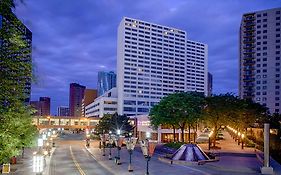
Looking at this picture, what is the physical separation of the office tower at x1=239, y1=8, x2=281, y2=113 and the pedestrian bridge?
74.7m

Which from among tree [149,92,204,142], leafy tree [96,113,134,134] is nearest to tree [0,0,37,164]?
tree [149,92,204,142]

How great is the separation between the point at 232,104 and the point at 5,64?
2511 inches

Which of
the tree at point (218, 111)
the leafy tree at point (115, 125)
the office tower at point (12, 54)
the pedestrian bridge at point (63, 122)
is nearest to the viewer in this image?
the office tower at point (12, 54)

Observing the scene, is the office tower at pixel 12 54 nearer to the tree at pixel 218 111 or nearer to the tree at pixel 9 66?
the tree at pixel 9 66

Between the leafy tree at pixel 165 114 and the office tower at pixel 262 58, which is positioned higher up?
the office tower at pixel 262 58

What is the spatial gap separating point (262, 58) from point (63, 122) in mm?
94545

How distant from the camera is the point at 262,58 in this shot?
166 meters

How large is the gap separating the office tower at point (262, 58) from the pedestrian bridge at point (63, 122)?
74746 mm

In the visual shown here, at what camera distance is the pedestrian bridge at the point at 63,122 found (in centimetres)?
14575

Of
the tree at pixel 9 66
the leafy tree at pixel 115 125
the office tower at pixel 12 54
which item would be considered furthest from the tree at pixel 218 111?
the office tower at pixel 12 54

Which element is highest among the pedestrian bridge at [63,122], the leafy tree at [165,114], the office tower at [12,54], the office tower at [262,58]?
the office tower at [262,58]

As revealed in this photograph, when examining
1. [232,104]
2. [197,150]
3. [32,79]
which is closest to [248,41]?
[232,104]

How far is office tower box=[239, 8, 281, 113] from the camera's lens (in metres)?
160

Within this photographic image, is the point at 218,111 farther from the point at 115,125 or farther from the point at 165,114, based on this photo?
the point at 115,125
